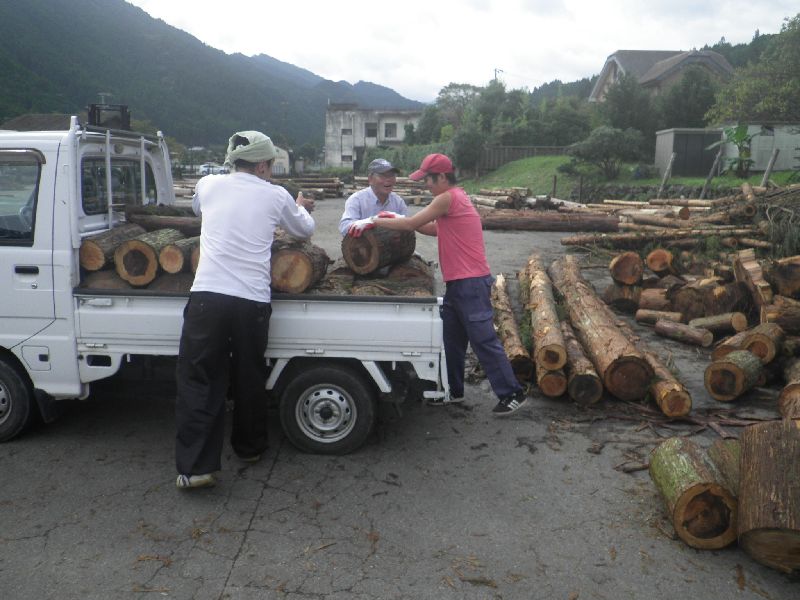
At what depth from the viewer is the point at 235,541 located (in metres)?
3.88

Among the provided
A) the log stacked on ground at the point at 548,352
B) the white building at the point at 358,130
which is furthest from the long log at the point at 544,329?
the white building at the point at 358,130

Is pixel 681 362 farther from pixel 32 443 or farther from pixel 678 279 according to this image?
pixel 32 443

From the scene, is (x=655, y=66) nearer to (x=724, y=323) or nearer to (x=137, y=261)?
(x=724, y=323)

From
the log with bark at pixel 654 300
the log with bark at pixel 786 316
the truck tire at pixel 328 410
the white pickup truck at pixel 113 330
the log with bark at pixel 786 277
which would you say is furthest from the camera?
the log with bark at pixel 654 300

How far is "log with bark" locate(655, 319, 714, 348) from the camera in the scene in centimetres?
796

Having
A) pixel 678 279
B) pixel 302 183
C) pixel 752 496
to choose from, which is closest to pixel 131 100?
pixel 302 183

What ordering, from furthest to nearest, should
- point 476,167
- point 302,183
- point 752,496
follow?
point 476,167, point 302,183, point 752,496

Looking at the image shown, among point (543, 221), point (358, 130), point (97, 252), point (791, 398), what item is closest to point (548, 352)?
point (791, 398)

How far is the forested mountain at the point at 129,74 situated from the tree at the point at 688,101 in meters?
36.6

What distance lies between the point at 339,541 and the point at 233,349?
1462mm

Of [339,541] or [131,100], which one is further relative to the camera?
[131,100]

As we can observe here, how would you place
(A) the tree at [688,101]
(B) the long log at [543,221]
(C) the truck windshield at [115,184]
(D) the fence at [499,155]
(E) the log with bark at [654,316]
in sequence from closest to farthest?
1. (C) the truck windshield at [115,184]
2. (E) the log with bark at [654,316]
3. (B) the long log at [543,221]
4. (A) the tree at [688,101]
5. (D) the fence at [499,155]

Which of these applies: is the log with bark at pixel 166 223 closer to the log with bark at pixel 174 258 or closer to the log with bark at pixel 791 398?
the log with bark at pixel 174 258

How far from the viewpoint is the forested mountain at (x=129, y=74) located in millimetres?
52594
